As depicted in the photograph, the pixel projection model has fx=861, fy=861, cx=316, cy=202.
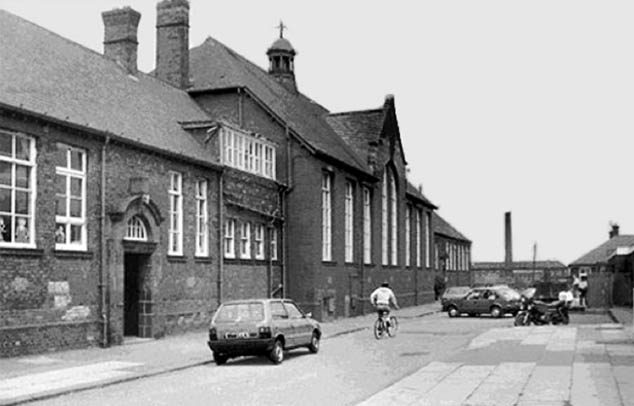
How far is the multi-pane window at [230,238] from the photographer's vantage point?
1220 inches

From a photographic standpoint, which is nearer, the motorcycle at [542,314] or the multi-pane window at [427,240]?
the motorcycle at [542,314]

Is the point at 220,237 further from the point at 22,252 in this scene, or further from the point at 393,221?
the point at 393,221

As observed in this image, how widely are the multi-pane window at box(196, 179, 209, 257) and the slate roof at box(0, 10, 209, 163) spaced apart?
1046 millimetres

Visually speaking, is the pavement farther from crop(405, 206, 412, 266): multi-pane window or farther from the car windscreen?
crop(405, 206, 412, 266): multi-pane window

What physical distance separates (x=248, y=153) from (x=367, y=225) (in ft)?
45.2

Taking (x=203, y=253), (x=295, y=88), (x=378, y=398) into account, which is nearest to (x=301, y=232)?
(x=203, y=253)

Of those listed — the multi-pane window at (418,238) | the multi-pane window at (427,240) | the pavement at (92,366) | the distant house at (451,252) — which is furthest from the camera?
the distant house at (451,252)

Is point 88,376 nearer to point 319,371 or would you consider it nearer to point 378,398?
point 319,371

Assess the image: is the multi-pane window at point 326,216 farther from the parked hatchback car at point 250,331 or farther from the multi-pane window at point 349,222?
the parked hatchback car at point 250,331

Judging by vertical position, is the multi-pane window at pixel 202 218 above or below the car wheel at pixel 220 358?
above

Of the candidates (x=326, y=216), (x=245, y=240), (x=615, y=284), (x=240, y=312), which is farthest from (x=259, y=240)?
(x=615, y=284)

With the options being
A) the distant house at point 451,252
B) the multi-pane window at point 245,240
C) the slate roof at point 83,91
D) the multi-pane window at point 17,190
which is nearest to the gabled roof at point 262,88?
the slate roof at point 83,91

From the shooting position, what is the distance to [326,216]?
1544 inches

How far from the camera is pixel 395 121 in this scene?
5062cm
